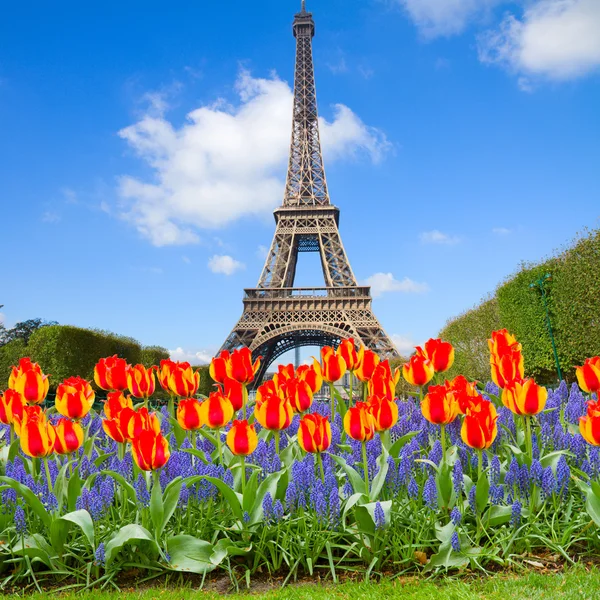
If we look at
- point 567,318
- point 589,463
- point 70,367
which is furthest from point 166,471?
point 70,367

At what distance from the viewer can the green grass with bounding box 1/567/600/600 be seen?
3133 millimetres

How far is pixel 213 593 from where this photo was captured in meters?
3.34

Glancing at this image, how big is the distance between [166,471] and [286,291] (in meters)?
37.9

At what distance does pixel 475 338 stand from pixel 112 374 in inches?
805

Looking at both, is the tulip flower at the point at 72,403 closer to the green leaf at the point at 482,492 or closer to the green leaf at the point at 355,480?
the green leaf at the point at 355,480

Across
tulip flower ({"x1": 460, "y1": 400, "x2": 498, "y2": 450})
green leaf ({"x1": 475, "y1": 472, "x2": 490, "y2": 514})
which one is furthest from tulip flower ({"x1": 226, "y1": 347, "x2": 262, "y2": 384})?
green leaf ({"x1": 475, "y1": 472, "x2": 490, "y2": 514})

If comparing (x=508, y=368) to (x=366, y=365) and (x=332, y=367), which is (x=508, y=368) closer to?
(x=366, y=365)

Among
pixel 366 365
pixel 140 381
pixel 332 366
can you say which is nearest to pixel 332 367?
pixel 332 366

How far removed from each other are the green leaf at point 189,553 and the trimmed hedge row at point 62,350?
73.9 ft

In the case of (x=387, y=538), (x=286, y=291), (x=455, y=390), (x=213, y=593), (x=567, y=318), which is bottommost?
(x=213, y=593)

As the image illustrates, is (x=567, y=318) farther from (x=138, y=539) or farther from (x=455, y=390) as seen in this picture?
(x=138, y=539)

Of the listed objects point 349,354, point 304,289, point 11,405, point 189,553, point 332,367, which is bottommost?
point 189,553

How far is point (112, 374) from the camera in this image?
485cm

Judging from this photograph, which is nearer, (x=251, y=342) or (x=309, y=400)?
(x=309, y=400)
